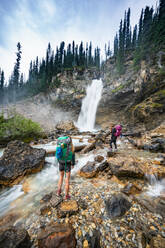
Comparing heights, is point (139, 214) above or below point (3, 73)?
below

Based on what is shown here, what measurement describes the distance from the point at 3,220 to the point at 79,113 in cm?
3211

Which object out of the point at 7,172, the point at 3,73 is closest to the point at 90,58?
the point at 3,73

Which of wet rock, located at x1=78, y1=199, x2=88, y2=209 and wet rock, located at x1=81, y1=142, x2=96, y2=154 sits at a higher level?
wet rock, located at x1=81, y1=142, x2=96, y2=154

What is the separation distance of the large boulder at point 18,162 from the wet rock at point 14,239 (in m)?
4.24

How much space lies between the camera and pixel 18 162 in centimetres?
611

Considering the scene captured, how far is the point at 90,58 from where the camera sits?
6100cm

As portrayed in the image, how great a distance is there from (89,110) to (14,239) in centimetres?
3044

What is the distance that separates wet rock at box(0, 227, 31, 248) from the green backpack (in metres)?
1.85

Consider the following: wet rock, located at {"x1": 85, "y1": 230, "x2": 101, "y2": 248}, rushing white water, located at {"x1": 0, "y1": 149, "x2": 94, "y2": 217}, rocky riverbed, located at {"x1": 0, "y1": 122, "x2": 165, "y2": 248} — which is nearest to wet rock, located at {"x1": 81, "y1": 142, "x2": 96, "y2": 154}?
rushing white water, located at {"x1": 0, "y1": 149, "x2": 94, "y2": 217}

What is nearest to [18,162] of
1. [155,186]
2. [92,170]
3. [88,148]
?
[92,170]

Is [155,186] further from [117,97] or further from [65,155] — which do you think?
[117,97]

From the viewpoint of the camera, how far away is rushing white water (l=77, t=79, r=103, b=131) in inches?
1173

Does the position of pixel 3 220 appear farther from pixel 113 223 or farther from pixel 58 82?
pixel 58 82

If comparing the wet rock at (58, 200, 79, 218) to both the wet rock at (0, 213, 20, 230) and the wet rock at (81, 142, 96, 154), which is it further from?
the wet rock at (81, 142, 96, 154)
